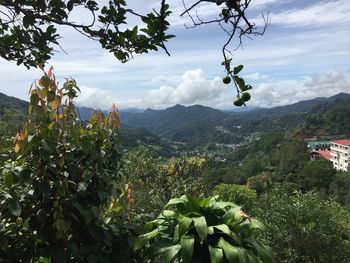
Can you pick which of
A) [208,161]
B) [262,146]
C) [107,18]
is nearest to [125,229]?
[107,18]

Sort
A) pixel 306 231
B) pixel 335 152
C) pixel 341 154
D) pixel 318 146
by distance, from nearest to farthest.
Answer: pixel 306 231, pixel 341 154, pixel 335 152, pixel 318 146

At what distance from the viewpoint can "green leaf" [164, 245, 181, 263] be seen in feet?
7.14

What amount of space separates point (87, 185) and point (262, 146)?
119 meters

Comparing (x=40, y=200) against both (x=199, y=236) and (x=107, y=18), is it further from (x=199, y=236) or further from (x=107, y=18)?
(x=107, y=18)

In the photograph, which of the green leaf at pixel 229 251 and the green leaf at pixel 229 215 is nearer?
the green leaf at pixel 229 251

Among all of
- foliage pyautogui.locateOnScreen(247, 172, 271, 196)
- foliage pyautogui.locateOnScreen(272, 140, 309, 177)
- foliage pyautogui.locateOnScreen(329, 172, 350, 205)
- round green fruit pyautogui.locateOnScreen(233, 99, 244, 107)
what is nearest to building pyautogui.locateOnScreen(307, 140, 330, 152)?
foliage pyautogui.locateOnScreen(272, 140, 309, 177)

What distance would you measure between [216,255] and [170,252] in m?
0.26

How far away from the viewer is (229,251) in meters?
2.11

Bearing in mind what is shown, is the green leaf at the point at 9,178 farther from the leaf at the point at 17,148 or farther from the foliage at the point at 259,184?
the foliage at the point at 259,184

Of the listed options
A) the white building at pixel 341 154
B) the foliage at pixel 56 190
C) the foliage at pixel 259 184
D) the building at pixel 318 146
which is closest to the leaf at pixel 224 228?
the foliage at pixel 56 190

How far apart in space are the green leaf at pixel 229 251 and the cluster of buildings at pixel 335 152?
8926 centimetres

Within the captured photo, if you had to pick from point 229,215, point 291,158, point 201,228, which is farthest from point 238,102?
point 291,158

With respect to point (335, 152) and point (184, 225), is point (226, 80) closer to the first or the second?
point (184, 225)

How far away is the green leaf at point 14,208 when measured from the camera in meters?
2.11
